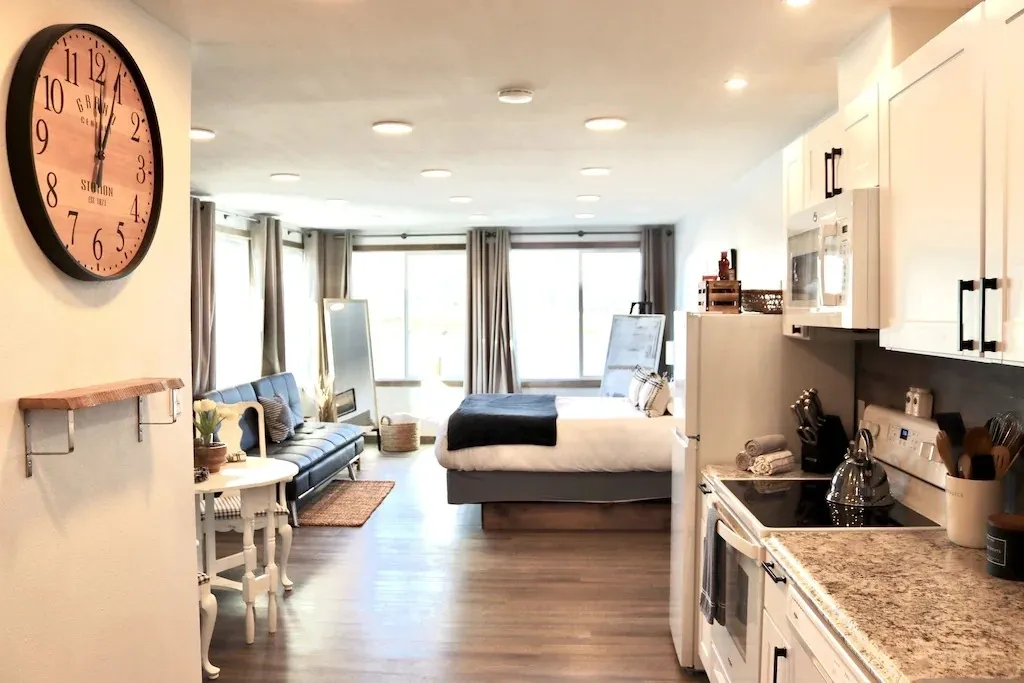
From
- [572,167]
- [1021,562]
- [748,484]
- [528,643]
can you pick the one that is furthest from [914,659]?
[572,167]

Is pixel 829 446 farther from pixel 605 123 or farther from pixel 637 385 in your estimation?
pixel 637 385

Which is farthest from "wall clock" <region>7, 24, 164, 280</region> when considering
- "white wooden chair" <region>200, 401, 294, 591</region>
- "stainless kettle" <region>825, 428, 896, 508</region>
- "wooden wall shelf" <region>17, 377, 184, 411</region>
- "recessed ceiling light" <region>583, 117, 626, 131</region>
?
"stainless kettle" <region>825, 428, 896, 508</region>

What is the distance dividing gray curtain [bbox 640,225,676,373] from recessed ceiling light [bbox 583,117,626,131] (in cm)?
462

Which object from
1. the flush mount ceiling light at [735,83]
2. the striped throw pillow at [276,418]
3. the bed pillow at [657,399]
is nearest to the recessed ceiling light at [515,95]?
the flush mount ceiling light at [735,83]

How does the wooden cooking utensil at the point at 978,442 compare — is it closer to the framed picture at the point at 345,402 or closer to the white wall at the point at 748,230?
the white wall at the point at 748,230

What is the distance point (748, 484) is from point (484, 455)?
256 cm

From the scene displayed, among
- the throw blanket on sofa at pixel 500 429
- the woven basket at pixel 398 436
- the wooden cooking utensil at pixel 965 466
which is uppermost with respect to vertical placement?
the wooden cooking utensil at pixel 965 466

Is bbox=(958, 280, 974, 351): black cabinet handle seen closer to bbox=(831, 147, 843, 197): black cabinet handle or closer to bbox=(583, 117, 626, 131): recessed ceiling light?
bbox=(831, 147, 843, 197): black cabinet handle

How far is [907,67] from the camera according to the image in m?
1.86

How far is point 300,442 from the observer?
5.80 metres

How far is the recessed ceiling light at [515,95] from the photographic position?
2.86 metres

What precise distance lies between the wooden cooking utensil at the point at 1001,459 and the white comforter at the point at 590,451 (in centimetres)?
309

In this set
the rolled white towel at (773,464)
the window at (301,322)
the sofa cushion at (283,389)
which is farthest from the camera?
the window at (301,322)

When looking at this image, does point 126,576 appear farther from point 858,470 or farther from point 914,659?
point 858,470
